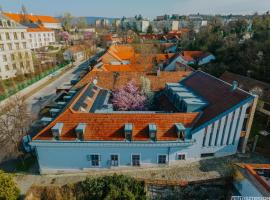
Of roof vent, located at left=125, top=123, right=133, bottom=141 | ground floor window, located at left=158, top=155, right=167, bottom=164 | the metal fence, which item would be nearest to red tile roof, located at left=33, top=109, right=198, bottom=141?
roof vent, located at left=125, top=123, right=133, bottom=141

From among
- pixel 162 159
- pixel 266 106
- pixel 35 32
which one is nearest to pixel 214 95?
pixel 162 159

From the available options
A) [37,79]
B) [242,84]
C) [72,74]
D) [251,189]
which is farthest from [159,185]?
[72,74]

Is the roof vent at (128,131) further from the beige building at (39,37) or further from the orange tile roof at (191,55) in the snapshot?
the beige building at (39,37)

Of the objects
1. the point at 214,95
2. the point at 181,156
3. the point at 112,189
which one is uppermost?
the point at 214,95

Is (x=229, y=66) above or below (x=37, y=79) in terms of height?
above

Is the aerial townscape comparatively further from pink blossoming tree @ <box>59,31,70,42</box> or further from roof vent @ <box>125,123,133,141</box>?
pink blossoming tree @ <box>59,31,70,42</box>

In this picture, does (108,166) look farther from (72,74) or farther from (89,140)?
(72,74)

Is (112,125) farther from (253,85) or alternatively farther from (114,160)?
(253,85)
